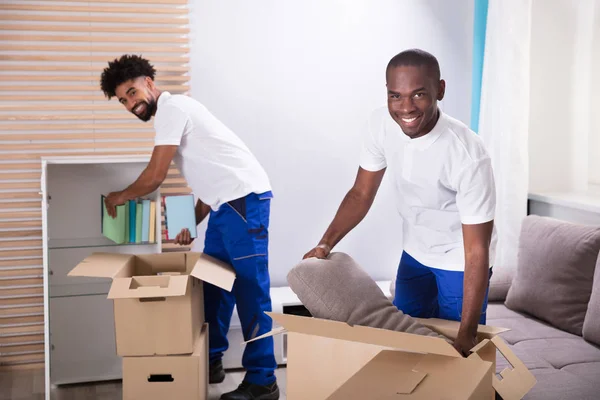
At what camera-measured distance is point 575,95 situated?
4516mm

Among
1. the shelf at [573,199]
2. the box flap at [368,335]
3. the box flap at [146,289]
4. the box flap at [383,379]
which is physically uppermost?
the shelf at [573,199]

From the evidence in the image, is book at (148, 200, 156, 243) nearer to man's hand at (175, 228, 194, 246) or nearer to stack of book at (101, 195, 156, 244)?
stack of book at (101, 195, 156, 244)

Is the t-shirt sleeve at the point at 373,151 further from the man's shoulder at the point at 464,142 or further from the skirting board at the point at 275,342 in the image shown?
the skirting board at the point at 275,342

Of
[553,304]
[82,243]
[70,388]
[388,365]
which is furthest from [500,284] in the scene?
[388,365]

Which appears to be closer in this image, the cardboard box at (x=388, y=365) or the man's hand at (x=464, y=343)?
the cardboard box at (x=388, y=365)

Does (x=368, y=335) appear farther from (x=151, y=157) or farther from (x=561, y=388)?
(x=151, y=157)

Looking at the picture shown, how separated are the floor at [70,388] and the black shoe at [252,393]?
0.10 m

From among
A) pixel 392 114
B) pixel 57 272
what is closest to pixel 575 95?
pixel 392 114

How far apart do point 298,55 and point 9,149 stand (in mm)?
1708

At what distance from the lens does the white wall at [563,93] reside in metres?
4.49

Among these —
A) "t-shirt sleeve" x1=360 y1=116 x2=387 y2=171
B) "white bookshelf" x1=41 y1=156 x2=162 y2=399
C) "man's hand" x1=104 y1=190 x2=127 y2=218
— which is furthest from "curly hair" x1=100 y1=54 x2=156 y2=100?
"t-shirt sleeve" x1=360 y1=116 x2=387 y2=171

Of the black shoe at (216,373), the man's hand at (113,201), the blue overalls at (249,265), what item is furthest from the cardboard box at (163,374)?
the man's hand at (113,201)

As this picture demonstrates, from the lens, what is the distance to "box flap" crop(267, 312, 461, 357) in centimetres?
177

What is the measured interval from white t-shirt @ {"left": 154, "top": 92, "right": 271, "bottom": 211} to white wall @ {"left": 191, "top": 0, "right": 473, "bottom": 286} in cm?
80
